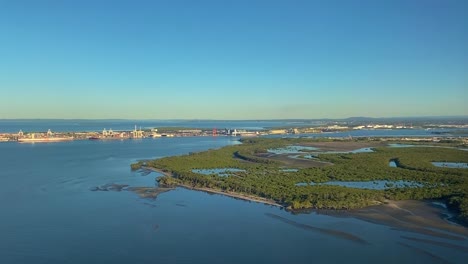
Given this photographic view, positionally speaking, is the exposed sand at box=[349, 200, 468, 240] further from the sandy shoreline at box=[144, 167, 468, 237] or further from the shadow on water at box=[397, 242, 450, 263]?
the shadow on water at box=[397, 242, 450, 263]

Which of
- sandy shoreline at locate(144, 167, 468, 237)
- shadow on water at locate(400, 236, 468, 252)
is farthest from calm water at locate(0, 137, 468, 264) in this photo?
sandy shoreline at locate(144, 167, 468, 237)

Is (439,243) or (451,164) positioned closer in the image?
(439,243)

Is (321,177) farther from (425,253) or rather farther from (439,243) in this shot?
(425,253)

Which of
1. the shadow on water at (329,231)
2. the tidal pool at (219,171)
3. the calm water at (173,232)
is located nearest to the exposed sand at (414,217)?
the calm water at (173,232)

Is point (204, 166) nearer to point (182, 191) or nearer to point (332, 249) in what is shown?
point (182, 191)

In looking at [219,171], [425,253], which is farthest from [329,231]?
[219,171]

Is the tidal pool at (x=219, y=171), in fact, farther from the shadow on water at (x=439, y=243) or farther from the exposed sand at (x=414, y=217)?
the shadow on water at (x=439, y=243)
